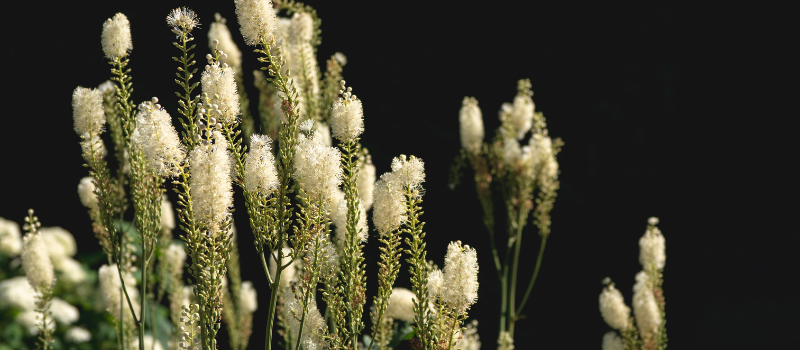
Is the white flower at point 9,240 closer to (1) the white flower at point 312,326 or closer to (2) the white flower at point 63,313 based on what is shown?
(2) the white flower at point 63,313

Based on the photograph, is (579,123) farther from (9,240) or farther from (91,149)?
(9,240)

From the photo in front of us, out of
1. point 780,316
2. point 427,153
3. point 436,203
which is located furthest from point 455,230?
point 780,316

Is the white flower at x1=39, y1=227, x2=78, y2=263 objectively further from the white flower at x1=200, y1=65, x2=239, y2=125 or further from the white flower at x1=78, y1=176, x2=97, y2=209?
the white flower at x1=200, y1=65, x2=239, y2=125

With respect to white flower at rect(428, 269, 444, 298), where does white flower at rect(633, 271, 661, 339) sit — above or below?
above

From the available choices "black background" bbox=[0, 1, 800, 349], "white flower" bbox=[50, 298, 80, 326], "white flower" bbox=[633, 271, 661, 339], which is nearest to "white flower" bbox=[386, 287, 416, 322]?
"white flower" bbox=[633, 271, 661, 339]

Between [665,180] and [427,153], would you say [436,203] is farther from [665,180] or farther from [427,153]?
[665,180]

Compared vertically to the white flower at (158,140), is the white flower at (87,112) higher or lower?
higher

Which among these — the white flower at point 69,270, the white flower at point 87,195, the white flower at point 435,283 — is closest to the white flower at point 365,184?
the white flower at point 435,283
